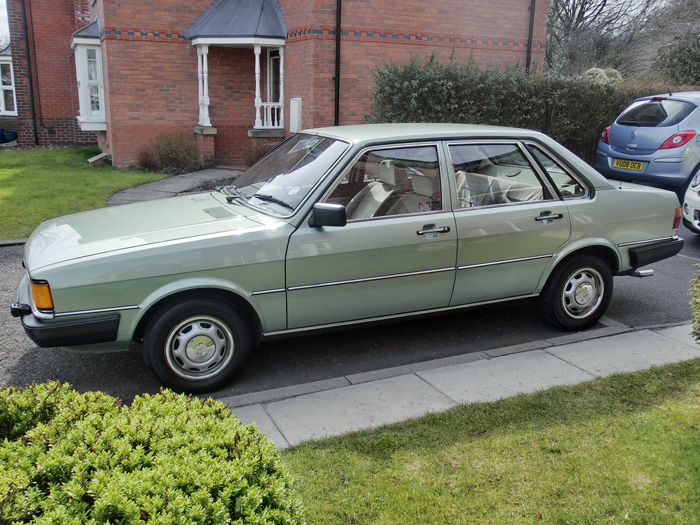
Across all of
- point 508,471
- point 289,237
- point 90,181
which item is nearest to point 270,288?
point 289,237

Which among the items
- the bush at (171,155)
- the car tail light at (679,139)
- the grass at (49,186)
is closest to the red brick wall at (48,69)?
the grass at (49,186)

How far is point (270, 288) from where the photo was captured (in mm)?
4418

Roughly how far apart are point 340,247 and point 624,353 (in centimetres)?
246

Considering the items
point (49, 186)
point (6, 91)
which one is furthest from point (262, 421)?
point (6, 91)

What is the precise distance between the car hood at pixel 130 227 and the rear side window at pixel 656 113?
845cm

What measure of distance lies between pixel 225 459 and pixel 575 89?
12758mm

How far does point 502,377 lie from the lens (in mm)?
4625

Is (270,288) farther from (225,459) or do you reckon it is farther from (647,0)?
(647,0)

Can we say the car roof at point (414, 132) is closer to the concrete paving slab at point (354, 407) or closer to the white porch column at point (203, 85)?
the concrete paving slab at point (354, 407)

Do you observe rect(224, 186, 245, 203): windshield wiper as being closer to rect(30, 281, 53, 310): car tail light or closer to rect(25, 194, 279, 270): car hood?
rect(25, 194, 279, 270): car hood

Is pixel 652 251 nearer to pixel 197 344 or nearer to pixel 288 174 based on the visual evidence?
pixel 288 174

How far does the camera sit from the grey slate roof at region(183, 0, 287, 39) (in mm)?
15234

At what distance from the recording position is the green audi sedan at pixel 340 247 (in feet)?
13.6

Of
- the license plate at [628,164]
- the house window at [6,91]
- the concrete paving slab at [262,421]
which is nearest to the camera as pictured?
the concrete paving slab at [262,421]
